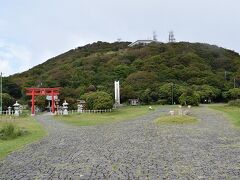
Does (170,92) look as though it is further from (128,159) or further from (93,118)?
(128,159)

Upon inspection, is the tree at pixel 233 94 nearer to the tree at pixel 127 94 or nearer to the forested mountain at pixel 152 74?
the forested mountain at pixel 152 74

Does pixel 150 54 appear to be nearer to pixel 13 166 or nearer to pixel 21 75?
pixel 21 75

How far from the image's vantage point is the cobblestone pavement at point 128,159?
11.5 m

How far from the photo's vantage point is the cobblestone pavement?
11461 mm

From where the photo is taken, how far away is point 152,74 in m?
83.2

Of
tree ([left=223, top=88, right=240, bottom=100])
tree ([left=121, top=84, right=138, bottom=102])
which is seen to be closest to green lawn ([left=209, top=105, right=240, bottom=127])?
tree ([left=223, top=88, right=240, bottom=100])

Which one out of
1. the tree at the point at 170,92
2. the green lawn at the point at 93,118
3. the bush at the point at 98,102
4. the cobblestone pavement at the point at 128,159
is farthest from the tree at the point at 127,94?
the cobblestone pavement at the point at 128,159

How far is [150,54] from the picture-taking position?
333 feet

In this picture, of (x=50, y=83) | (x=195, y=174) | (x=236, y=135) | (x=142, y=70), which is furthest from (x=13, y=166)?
(x=142, y=70)

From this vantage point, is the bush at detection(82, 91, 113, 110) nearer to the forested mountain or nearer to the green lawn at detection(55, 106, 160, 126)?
the green lawn at detection(55, 106, 160, 126)

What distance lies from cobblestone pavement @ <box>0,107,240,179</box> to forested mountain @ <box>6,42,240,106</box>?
45502 mm

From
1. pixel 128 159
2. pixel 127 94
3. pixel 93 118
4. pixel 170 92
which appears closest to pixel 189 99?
pixel 170 92

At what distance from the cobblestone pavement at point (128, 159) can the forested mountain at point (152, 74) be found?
4550cm

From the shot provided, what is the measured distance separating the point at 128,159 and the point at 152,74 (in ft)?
228
